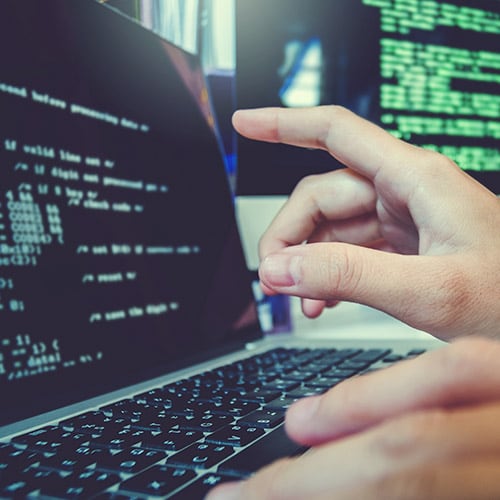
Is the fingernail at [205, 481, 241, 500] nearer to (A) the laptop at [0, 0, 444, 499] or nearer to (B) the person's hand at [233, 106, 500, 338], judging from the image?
(A) the laptop at [0, 0, 444, 499]

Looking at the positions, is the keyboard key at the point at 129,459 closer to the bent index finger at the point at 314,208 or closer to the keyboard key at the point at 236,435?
the keyboard key at the point at 236,435

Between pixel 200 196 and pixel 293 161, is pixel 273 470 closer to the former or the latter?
pixel 200 196

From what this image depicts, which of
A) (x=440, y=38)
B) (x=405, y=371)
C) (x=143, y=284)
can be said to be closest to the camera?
(x=405, y=371)

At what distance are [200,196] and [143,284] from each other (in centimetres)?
18

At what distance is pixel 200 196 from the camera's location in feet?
2.57

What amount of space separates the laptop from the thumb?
4.0 inches

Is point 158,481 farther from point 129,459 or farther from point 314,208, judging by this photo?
point 314,208

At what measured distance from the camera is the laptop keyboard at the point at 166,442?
0.31 m

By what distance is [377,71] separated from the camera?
95 cm

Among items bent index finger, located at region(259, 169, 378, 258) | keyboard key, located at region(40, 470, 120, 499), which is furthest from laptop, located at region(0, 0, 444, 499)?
bent index finger, located at region(259, 169, 378, 258)

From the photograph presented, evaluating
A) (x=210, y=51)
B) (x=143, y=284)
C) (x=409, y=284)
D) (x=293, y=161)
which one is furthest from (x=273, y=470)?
(x=210, y=51)

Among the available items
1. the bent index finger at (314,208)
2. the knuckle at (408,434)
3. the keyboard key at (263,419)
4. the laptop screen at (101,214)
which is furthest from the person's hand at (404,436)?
the bent index finger at (314,208)

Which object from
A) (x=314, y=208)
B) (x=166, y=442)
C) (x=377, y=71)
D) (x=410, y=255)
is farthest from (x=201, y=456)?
(x=377, y=71)

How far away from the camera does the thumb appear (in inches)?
18.5
